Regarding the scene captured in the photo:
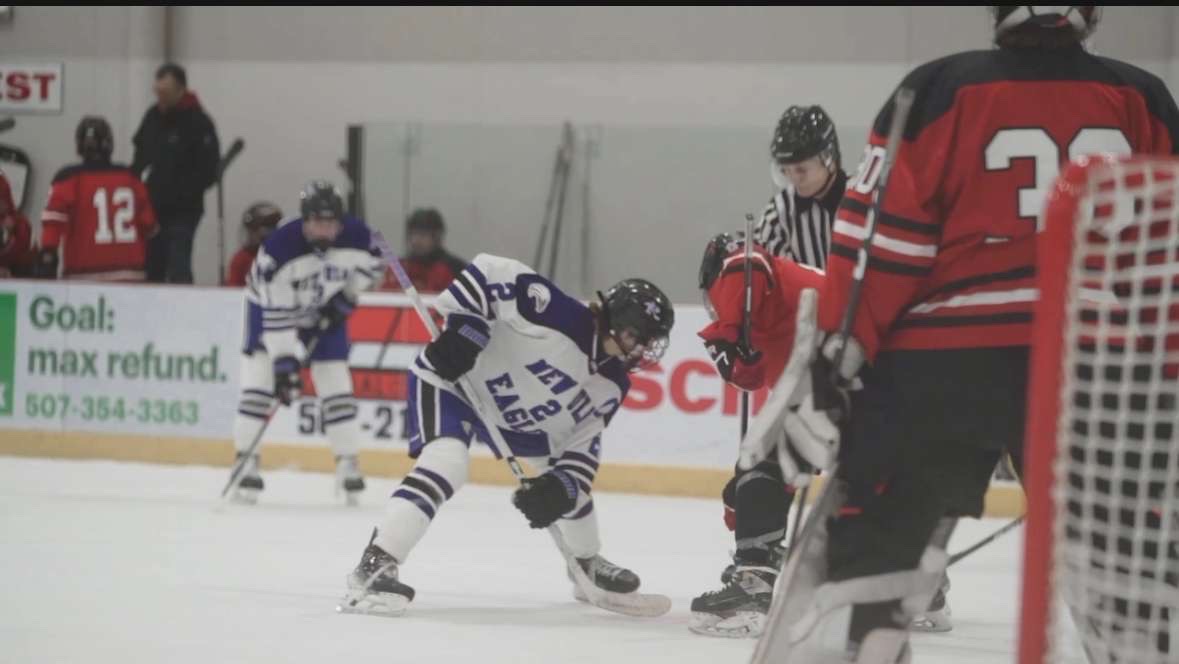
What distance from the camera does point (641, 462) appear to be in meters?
7.14

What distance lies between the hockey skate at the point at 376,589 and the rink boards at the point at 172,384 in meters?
3.00

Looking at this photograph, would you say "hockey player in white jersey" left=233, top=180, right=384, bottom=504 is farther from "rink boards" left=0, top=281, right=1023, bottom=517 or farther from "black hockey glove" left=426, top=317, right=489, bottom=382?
"black hockey glove" left=426, top=317, right=489, bottom=382

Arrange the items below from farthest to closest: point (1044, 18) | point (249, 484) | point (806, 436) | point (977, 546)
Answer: point (249, 484), point (977, 546), point (1044, 18), point (806, 436)

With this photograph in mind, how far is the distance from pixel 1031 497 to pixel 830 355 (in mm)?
471

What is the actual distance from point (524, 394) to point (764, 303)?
0.73m

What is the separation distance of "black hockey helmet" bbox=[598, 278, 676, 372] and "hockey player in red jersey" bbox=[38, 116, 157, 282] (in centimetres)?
452

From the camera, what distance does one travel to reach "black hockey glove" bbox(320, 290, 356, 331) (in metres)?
6.64

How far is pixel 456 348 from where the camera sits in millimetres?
4195

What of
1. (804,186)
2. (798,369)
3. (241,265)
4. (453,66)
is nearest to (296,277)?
(241,265)

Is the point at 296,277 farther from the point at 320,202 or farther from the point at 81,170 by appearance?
the point at 81,170

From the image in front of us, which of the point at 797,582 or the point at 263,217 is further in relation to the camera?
the point at 263,217

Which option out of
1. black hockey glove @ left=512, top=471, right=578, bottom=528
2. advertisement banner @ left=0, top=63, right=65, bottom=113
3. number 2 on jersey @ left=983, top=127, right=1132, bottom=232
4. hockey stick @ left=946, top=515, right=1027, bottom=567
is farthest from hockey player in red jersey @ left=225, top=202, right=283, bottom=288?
number 2 on jersey @ left=983, top=127, right=1132, bottom=232

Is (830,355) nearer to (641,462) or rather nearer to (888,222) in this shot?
(888,222)

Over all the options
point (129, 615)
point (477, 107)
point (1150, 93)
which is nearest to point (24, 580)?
point (129, 615)
